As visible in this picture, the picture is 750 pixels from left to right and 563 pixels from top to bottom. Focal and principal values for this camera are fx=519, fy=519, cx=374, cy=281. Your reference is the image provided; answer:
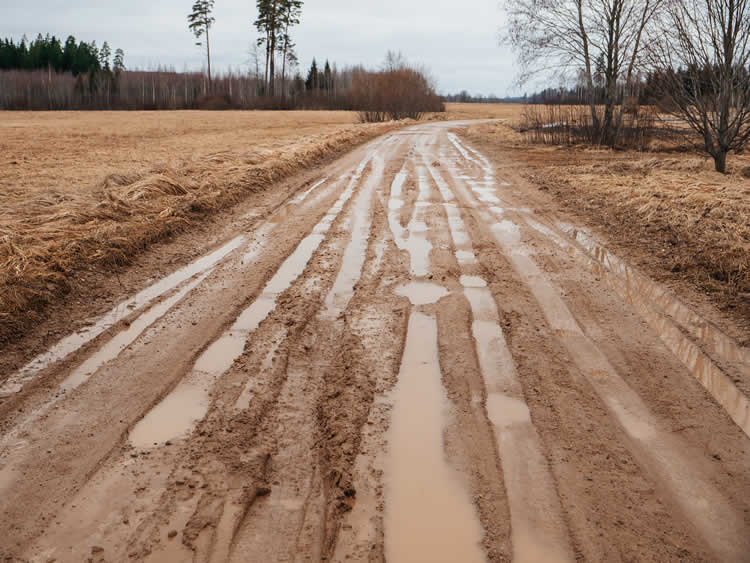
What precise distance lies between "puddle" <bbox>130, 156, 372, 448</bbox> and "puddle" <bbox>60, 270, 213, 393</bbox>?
644mm

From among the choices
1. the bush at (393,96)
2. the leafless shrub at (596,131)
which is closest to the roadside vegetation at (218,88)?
the bush at (393,96)

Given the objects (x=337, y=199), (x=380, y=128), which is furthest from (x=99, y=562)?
(x=380, y=128)

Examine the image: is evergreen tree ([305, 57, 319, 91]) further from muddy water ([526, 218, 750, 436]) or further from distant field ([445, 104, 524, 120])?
muddy water ([526, 218, 750, 436])

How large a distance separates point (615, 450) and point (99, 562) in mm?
2334

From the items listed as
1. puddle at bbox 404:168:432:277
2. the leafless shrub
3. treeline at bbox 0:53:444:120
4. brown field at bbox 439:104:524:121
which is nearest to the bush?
treeline at bbox 0:53:444:120

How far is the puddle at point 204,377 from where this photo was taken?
2.77m

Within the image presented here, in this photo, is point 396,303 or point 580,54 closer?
point 396,303

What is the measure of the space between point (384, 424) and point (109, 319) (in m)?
2.66

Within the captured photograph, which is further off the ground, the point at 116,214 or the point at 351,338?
the point at 116,214

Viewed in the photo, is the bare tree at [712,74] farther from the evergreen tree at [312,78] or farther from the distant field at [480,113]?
the evergreen tree at [312,78]

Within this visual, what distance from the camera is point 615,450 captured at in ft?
8.50

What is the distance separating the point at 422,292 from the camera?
4734 mm

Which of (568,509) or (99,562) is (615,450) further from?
(99,562)

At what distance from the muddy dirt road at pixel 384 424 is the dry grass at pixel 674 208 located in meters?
0.88
